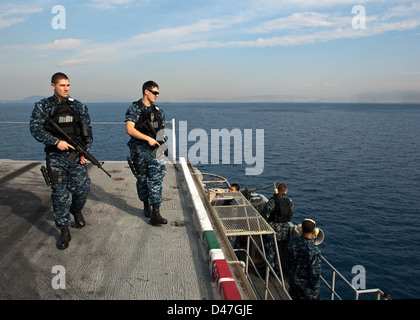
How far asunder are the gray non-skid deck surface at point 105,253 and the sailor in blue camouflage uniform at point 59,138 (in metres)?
0.46

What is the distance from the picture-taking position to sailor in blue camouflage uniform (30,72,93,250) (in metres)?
4.30

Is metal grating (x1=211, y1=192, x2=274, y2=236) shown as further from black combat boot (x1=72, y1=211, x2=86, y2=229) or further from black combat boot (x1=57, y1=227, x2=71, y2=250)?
black combat boot (x1=57, y1=227, x2=71, y2=250)

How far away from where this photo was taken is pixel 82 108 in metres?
4.61

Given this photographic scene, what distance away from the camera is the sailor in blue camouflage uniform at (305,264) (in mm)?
4812

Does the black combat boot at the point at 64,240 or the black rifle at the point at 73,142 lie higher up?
the black rifle at the point at 73,142

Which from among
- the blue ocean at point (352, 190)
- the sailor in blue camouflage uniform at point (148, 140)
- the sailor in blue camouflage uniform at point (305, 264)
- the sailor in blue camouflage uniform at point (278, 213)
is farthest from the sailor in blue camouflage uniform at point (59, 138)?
the sailor in blue camouflage uniform at point (278, 213)

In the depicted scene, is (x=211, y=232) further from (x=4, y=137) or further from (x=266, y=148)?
(x=4, y=137)

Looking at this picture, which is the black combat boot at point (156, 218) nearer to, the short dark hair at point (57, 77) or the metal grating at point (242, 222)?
the metal grating at point (242, 222)

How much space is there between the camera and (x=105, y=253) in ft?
14.0

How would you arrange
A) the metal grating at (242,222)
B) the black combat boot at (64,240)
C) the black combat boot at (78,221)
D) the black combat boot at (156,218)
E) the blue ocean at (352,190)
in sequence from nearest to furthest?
the black combat boot at (64,240) → the black combat boot at (78,221) → the black combat boot at (156,218) → the metal grating at (242,222) → the blue ocean at (352,190)

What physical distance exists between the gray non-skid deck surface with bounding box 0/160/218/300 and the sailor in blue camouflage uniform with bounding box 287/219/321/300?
64.2 inches

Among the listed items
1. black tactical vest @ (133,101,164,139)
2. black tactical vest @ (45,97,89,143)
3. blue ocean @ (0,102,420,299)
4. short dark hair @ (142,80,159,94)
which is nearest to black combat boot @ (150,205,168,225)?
black tactical vest @ (133,101,164,139)

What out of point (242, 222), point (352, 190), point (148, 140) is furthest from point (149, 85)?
point (352, 190)

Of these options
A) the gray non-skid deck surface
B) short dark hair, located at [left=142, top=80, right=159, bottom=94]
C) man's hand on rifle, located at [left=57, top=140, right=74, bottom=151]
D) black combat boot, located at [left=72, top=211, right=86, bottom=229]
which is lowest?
the gray non-skid deck surface
